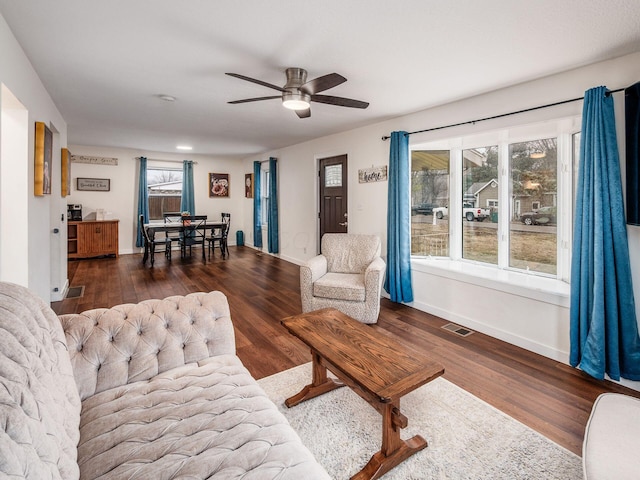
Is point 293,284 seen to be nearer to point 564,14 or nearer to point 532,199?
point 532,199

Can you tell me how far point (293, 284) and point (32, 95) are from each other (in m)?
3.65

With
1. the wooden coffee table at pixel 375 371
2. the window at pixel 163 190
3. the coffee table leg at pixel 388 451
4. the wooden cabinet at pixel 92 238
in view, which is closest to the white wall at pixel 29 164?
the wooden coffee table at pixel 375 371

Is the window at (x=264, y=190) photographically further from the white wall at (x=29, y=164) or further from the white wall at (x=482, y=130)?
the white wall at (x=29, y=164)

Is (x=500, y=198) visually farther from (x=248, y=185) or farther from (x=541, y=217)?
(x=248, y=185)

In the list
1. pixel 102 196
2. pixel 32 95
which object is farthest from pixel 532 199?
pixel 102 196

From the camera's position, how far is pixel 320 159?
19.2 ft

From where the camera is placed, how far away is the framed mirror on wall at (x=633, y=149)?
222cm

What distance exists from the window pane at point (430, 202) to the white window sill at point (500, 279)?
0.73 feet

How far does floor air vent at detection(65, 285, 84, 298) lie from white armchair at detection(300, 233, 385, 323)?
3133 mm

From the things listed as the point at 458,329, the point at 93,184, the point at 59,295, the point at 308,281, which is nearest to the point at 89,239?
the point at 93,184

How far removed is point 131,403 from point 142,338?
1.24 ft

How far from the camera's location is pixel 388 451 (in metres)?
1.64

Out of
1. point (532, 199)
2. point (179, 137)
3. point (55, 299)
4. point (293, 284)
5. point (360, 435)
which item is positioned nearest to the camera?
point (360, 435)

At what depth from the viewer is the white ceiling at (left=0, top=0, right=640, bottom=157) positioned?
189 cm
